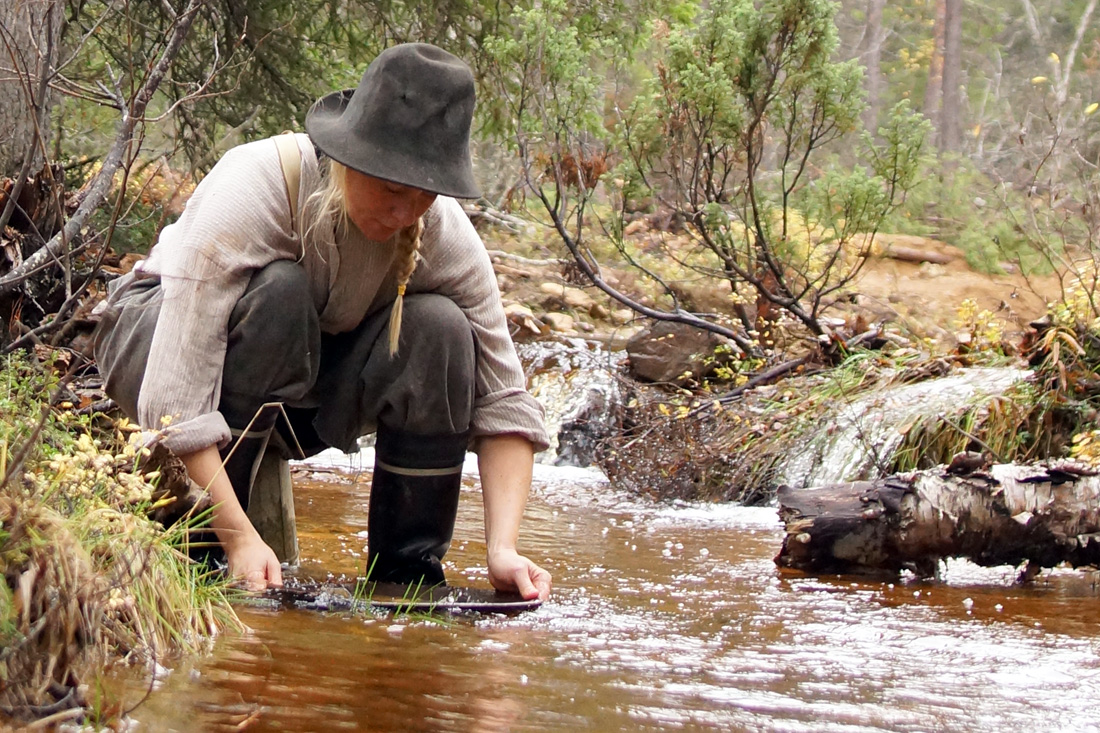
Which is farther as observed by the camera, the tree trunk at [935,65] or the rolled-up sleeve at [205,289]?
the tree trunk at [935,65]

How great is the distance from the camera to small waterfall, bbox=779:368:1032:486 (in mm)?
5898

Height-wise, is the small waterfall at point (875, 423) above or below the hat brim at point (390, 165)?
below

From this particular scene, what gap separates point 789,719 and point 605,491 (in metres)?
4.67

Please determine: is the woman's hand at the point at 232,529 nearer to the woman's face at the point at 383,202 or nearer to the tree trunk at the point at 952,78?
the woman's face at the point at 383,202

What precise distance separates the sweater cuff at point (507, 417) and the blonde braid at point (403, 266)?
314mm

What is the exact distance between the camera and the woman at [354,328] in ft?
9.04

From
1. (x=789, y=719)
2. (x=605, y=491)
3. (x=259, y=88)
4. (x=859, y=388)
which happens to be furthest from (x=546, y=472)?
(x=789, y=719)

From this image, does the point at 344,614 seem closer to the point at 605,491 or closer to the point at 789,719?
the point at 789,719

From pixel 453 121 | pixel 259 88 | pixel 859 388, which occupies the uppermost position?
pixel 259 88

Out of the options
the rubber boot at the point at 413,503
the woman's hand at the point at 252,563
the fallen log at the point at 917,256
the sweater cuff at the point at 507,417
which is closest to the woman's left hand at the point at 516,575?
the rubber boot at the point at 413,503

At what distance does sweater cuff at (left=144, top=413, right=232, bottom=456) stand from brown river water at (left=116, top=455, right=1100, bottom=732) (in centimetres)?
39

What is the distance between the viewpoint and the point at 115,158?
3971mm

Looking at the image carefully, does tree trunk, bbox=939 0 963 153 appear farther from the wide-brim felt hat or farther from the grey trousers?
the wide-brim felt hat

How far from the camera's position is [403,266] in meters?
3.02
